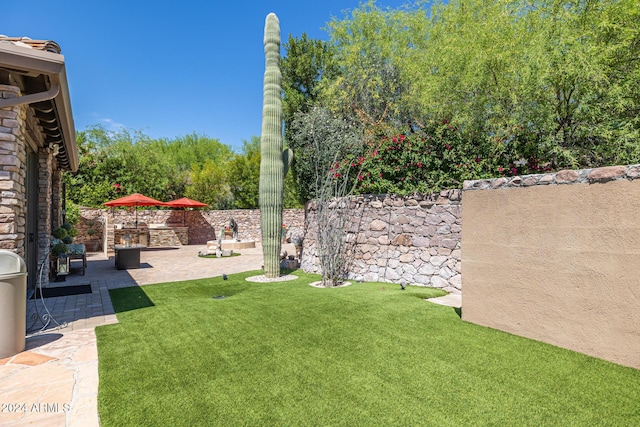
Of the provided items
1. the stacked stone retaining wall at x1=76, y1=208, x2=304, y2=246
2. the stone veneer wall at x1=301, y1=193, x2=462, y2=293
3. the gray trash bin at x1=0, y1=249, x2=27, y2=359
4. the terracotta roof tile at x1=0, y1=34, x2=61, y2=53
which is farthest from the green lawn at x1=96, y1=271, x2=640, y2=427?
the stacked stone retaining wall at x1=76, y1=208, x2=304, y2=246

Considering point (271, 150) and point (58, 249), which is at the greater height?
point (271, 150)

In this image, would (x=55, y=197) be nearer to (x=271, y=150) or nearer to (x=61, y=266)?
(x=61, y=266)

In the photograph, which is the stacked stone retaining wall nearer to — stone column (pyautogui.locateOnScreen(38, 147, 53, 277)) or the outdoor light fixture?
the outdoor light fixture

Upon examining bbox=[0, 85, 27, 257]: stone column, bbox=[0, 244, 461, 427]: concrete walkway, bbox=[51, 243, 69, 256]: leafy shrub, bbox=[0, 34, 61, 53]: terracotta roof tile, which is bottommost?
→ bbox=[0, 244, 461, 427]: concrete walkway

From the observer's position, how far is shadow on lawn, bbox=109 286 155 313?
633cm

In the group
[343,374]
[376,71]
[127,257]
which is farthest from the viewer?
[376,71]

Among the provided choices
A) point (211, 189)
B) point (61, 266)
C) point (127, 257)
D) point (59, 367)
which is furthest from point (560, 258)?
point (211, 189)

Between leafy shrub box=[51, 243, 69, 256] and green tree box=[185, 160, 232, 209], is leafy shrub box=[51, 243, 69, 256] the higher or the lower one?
the lower one

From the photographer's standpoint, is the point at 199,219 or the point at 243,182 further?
the point at 243,182

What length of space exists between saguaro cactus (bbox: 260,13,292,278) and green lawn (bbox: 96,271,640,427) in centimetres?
348

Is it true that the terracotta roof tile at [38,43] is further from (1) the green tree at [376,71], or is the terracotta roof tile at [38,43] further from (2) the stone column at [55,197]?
(1) the green tree at [376,71]

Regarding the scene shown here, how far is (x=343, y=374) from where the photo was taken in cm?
349

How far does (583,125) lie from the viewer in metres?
7.39

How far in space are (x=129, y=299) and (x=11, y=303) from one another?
3.24 meters
